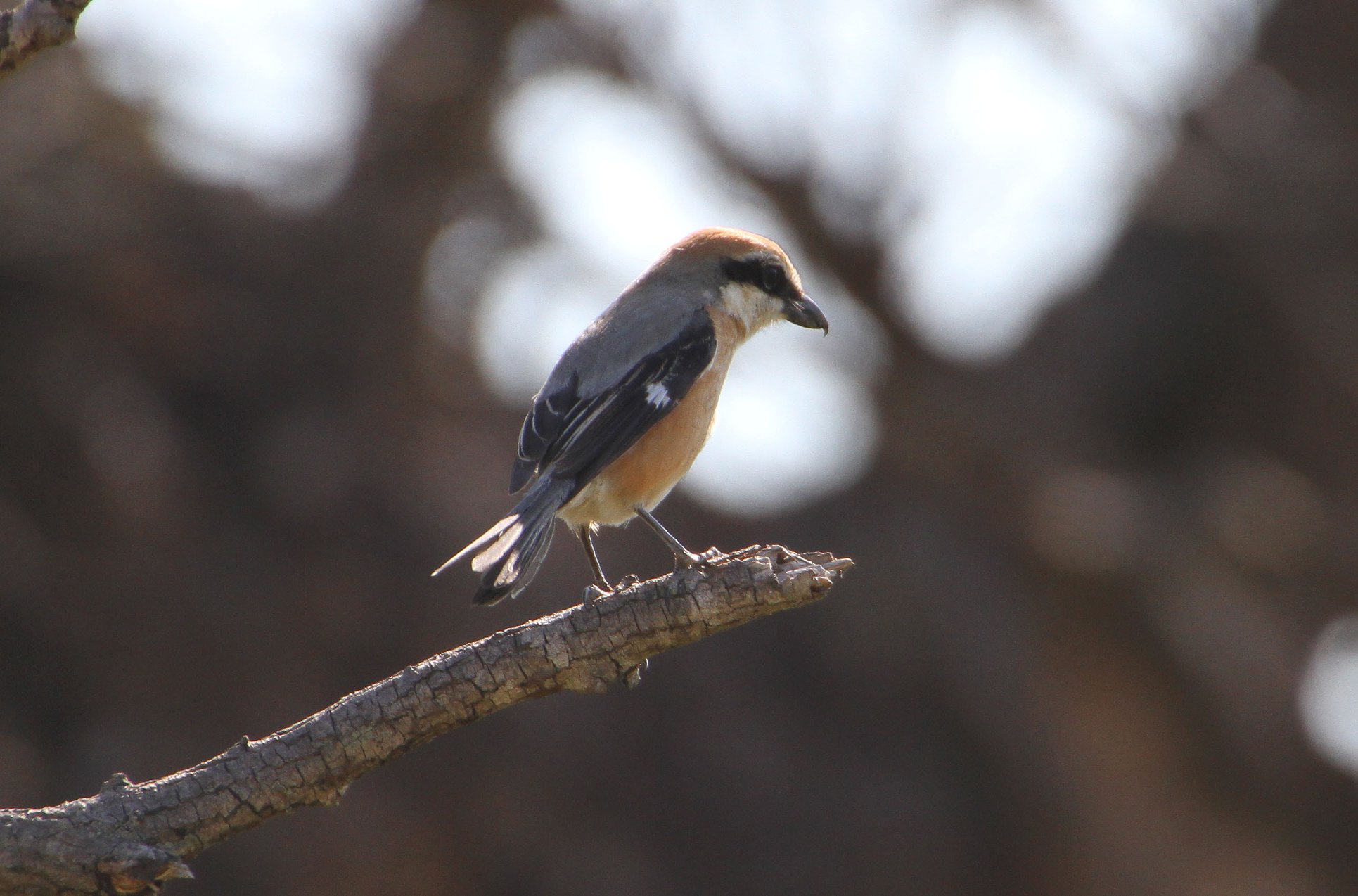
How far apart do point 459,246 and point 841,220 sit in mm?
2937

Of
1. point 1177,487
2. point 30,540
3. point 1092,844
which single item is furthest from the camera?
point 1177,487

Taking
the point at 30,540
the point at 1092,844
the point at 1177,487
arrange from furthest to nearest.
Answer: the point at 1177,487
the point at 1092,844
the point at 30,540

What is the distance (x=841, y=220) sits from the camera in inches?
402

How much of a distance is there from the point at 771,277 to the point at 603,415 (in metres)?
1.32

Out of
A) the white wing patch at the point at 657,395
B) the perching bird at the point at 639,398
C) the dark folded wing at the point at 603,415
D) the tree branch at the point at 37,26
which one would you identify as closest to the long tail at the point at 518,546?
the perching bird at the point at 639,398

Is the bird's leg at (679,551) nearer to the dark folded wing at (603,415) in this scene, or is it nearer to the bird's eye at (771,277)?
the dark folded wing at (603,415)

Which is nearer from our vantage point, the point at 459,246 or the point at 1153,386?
the point at 459,246

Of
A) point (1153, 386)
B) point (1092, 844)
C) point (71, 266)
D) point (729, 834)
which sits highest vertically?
point (71, 266)

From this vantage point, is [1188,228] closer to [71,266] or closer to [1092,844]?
[1092,844]

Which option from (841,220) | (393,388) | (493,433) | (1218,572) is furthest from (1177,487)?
(393,388)

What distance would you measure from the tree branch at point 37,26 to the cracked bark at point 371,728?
5.58 ft

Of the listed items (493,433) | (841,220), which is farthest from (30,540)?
(841,220)

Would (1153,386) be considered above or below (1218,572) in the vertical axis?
above

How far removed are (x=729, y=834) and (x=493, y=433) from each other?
364cm
